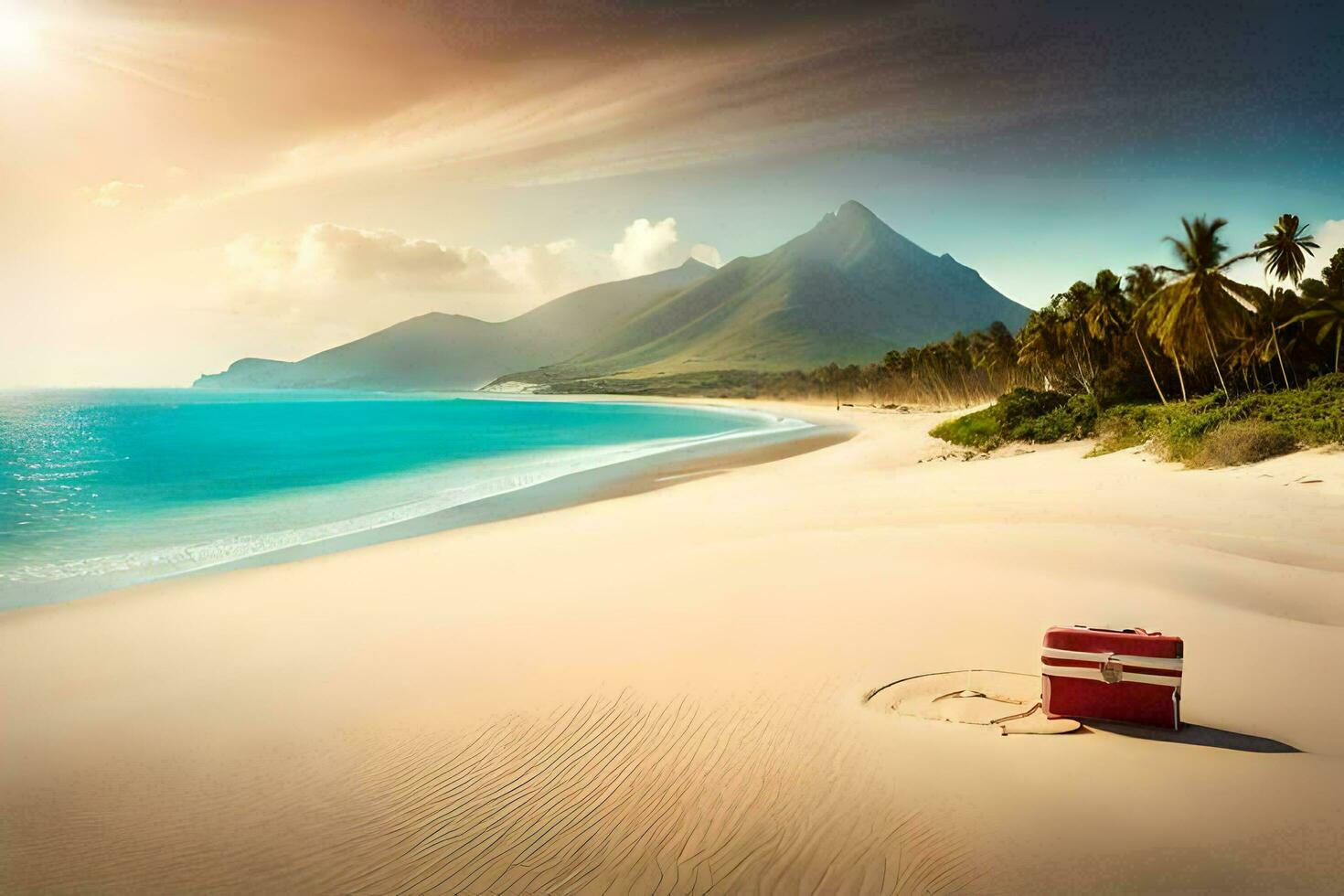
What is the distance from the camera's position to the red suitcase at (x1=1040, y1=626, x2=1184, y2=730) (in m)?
5.41

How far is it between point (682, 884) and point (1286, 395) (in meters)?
28.4

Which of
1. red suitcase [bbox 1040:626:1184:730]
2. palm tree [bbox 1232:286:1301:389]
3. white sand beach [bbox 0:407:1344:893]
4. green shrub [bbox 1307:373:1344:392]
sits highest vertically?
palm tree [bbox 1232:286:1301:389]

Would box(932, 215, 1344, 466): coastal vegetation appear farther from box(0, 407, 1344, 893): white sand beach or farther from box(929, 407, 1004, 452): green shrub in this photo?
box(0, 407, 1344, 893): white sand beach

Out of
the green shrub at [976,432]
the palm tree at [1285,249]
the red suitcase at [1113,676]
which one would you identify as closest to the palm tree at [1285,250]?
the palm tree at [1285,249]

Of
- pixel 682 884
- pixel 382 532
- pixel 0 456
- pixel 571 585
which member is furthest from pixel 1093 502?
pixel 0 456

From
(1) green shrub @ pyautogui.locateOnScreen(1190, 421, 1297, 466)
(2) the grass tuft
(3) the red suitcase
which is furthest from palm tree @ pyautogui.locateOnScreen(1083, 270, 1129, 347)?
(3) the red suitcase

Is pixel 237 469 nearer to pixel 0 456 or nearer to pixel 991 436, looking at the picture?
pixel 0 456

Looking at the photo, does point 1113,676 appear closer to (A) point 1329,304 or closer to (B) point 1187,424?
(B) point 1187,424

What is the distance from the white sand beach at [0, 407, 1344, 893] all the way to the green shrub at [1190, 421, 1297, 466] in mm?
5782

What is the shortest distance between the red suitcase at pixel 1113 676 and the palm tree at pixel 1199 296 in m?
33.5

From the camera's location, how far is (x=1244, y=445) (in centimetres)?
1894

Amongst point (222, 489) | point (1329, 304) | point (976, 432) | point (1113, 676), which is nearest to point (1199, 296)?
point (1329, 304)

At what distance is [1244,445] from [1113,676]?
18.0 m

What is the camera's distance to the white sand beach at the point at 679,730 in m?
4.37
